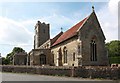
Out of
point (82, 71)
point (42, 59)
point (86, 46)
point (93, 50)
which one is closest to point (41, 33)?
point (42, 59)

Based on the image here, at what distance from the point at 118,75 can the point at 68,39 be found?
17360 millimetres

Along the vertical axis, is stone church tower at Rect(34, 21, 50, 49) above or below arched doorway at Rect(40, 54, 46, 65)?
above

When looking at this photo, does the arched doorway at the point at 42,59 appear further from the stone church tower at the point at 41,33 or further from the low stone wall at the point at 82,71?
the stone church tower at the point at 41,33

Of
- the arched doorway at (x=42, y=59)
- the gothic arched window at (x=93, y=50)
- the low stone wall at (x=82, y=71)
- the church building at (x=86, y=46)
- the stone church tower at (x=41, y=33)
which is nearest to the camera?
the low stone wall at (x=82, y=71)

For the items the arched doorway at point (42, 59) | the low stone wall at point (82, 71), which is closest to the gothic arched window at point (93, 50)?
the low stone wall at point (82, 71)

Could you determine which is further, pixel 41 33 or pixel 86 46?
pixel 41 33

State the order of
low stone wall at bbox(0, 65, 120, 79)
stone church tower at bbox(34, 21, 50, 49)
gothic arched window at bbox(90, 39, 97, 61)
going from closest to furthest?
low stone wall at bbox(0, 65, 120, 79) < gothic arched window at bbox(90, 39, 97, 61) < stone church tower at bbox(34, 21, 50, 49)

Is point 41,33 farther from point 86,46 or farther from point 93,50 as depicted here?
point 86,46

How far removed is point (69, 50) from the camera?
38.1 meters

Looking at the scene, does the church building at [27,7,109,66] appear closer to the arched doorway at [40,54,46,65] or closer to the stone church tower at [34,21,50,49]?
the arched doorway at [40,54,46,65]

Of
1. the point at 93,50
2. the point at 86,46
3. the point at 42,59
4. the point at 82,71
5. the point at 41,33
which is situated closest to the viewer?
the point at 82,71

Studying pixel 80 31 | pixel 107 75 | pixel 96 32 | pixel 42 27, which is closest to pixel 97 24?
pixel 96 32

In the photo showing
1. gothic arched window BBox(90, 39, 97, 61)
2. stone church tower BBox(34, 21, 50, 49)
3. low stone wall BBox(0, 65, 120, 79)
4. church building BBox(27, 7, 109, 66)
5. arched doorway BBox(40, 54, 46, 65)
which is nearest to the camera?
low stone wall BBox(0, 65, 120, 79)

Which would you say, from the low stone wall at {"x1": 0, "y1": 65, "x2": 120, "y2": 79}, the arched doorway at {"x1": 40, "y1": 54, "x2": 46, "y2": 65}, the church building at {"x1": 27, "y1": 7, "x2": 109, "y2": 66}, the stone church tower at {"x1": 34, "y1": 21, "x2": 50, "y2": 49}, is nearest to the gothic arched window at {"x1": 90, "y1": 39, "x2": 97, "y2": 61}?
the church building at {"x1": 27, "y1": 7, "x2": 109, "y2": 66}
